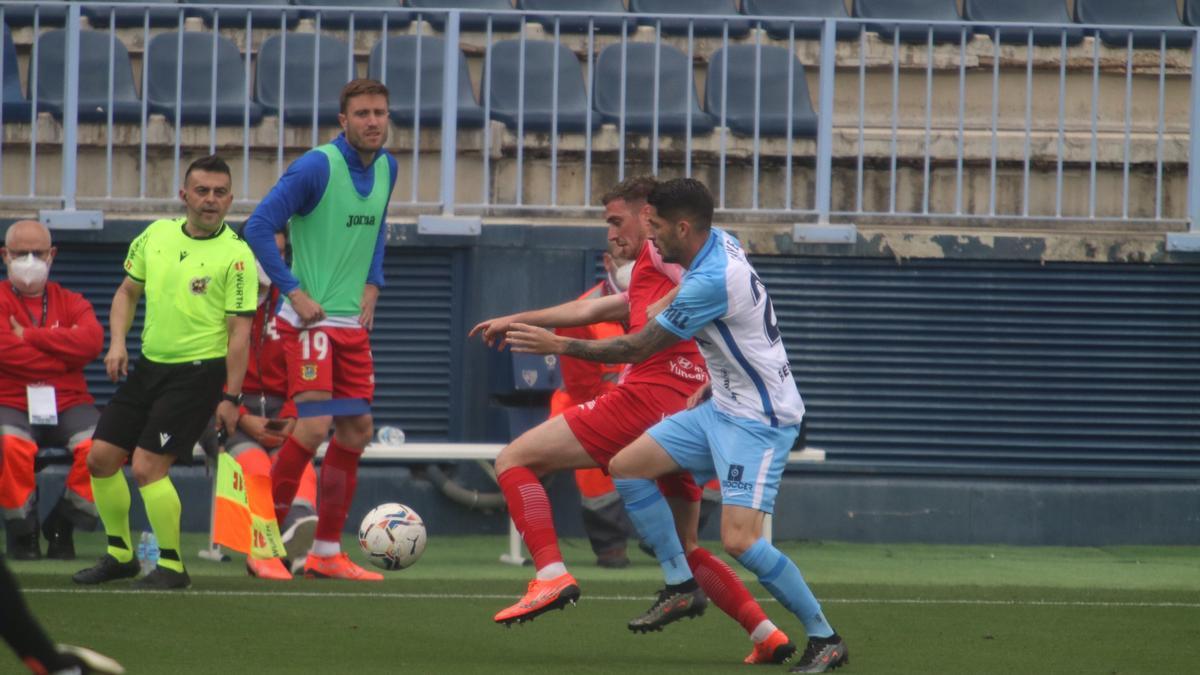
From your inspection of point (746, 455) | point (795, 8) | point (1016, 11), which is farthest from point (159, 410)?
point (1016, 11)

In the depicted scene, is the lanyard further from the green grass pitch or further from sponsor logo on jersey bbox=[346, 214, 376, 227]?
sponsor logo on jersey bbox=[346, 214, 376, 227]

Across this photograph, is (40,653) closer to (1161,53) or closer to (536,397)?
(536,397)

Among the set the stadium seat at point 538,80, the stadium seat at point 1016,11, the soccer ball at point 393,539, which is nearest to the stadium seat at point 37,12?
the stadium seat at point 538,80

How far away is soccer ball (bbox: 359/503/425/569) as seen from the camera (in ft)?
27.2

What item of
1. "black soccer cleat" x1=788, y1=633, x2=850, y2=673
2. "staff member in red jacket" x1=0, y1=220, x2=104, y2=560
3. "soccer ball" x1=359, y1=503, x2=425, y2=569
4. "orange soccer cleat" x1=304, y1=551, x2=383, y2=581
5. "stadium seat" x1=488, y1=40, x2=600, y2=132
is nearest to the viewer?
"black soccer cleat" x1=788, y1=633, x2=850, y2=673

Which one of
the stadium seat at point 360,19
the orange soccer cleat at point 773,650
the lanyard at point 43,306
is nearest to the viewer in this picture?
the orange soccer cleat at point 773,650

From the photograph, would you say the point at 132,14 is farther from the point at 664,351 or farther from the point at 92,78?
the point at 664,351

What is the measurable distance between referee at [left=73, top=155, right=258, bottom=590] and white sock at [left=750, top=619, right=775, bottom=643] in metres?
3.12

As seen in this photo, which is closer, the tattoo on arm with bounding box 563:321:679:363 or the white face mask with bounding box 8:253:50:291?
the tattoo on arm with bounding box 563:321:679:363

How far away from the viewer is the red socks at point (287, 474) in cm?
913

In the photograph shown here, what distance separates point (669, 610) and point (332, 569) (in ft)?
9.65

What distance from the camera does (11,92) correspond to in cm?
1205

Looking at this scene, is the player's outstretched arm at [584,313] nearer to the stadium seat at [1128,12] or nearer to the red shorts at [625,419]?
the red shorts at [625,419]

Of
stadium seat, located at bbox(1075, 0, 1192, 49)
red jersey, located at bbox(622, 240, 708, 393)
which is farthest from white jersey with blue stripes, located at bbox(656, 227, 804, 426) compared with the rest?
stadium seat, located at bbox(1075, 0, 1192, 49)
